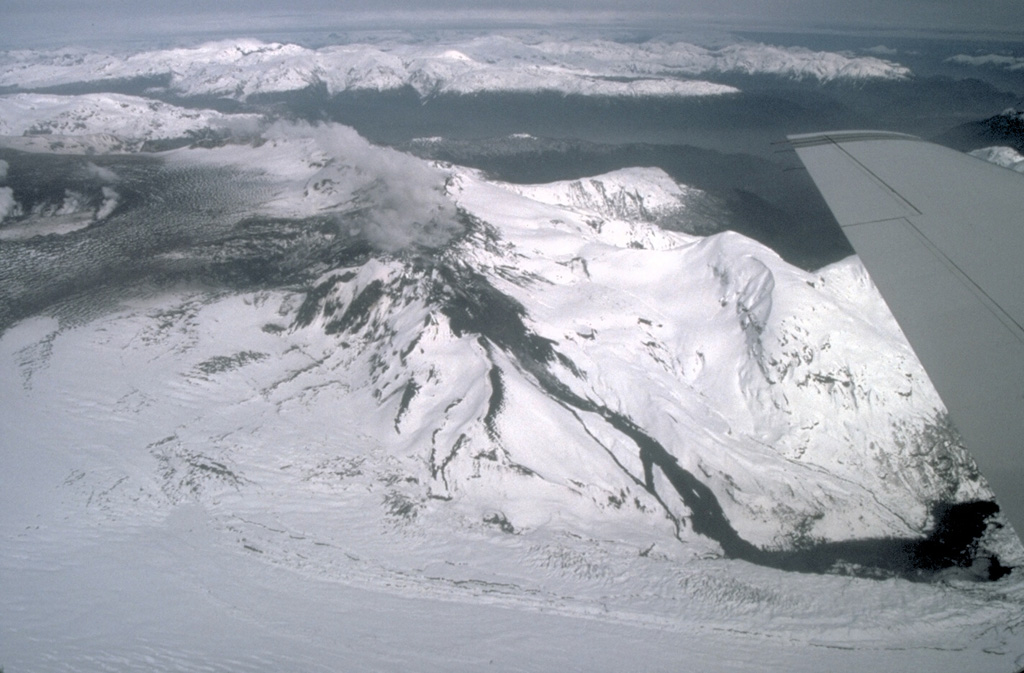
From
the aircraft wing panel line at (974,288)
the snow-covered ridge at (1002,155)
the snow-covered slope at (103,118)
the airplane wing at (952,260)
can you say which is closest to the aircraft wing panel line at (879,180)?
the airplane wing at (952,260)

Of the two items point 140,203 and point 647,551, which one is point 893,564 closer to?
point 647,551

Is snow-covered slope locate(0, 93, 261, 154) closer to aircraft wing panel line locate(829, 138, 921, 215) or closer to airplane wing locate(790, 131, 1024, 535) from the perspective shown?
aircraft wing panel line locate(829, 138, 921, 215)

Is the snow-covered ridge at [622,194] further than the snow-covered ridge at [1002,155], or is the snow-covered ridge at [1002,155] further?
the snow-covered ridge at [622,194]

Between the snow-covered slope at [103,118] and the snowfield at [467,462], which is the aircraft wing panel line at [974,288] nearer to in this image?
the snowfield at [467,462]

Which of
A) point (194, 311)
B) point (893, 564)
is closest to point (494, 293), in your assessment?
point (194, 311)

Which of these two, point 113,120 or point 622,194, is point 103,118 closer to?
point 113,120

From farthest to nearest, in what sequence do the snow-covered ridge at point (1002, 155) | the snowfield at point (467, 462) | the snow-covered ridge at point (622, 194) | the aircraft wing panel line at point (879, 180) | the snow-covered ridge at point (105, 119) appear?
the snow-covered ridge at point (105, 119) < the snow-covered ridge at point (622, 194) < the snow-covered ridge at point (1002, 155) < the snowfield at point (467, 462) < the aircraft wing panel line at point (879, 180)
